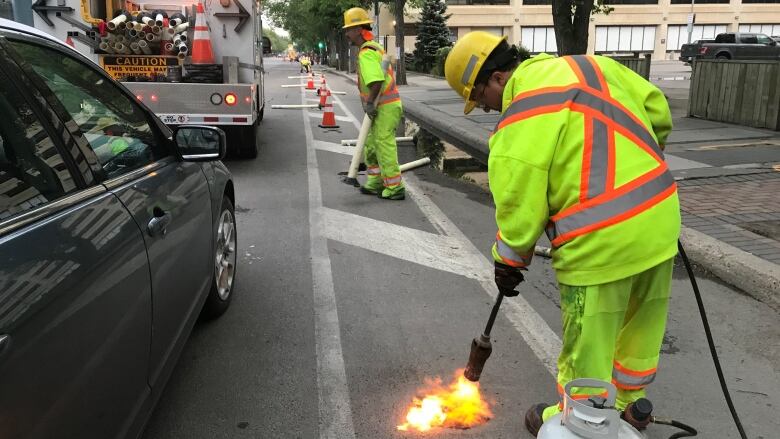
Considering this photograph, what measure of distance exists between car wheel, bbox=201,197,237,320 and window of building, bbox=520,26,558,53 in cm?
6005

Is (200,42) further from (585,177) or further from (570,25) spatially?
(570,25)

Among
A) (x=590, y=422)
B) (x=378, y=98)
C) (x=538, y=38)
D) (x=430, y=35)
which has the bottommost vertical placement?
Result: (x=590, y=422)

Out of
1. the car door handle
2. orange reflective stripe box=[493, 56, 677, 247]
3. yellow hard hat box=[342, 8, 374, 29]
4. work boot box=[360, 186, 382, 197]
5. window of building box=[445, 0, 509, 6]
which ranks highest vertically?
window of building box=[445, 0, 509, 6]

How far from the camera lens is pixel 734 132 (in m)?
11.0

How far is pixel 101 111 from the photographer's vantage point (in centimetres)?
284

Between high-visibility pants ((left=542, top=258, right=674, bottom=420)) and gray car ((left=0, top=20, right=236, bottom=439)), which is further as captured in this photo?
high-visibility pants ((left=542, top=258, right=674, bottom=420))

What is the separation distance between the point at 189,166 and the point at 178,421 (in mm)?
1318

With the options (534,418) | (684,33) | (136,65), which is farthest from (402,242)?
(684,33)

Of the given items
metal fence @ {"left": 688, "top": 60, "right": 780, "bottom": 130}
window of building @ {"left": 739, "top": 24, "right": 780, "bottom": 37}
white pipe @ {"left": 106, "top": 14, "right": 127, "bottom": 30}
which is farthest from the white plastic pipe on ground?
window of building @ {"left": 739, "top": 24, "right": 780, "bottom": 37}

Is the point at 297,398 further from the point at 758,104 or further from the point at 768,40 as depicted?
the point at 768,40

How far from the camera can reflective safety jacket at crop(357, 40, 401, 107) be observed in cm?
690

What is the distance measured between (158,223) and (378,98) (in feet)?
15.6

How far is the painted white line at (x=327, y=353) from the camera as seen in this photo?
300 centimetres

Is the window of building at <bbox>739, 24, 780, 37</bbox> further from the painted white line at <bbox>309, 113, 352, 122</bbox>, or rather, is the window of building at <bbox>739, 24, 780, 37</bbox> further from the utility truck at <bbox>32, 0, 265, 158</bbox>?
the utility truck at <bbox>32, 0, 265, 158</bbox>
